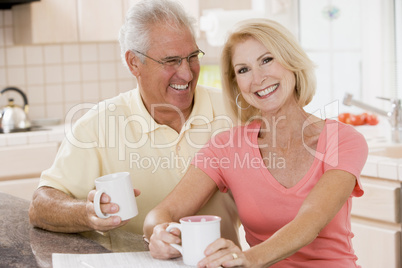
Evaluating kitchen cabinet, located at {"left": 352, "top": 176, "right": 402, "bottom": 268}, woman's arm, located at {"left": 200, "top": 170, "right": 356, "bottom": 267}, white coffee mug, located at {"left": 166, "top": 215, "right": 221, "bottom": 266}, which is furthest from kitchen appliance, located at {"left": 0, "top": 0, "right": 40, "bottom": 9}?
white coffee mug, located at {"left": 166, "top": 215, "right": 221, "bottom": 266}

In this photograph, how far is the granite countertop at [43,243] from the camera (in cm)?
135

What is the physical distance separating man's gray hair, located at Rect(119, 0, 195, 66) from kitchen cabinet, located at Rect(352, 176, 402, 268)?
111cm

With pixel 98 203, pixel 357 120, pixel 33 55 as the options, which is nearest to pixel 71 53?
pixel 33 55

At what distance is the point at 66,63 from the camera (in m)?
4.13

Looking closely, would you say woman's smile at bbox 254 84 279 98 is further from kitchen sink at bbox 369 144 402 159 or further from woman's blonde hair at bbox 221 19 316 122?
kitchen sink at bbox 369 144 402 159

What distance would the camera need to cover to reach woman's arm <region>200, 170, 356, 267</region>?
49.4 inches

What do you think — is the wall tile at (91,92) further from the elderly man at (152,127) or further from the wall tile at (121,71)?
the elderly man at (152,127)

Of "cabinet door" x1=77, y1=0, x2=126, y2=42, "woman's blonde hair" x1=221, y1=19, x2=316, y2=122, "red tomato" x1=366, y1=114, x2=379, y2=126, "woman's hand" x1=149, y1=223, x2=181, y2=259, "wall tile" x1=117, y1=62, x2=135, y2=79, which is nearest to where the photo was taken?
"woman's hand" x1=149, y1=223, x2=181, y2=259

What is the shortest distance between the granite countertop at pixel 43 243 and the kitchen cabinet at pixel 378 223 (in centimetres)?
132

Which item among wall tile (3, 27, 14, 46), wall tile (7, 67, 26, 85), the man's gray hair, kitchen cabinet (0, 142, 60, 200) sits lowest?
kitchen cabinet (0, 142, 60, 200)

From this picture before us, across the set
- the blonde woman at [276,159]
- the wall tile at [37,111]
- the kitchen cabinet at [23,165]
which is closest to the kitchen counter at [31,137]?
the kitchen cabinet at [23,165]

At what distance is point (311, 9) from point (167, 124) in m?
2.39

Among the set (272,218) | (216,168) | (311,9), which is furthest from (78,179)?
(311,9)

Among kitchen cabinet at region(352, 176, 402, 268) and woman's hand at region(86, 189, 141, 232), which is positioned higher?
woman's hand at region(86, 189, 141, 232)
